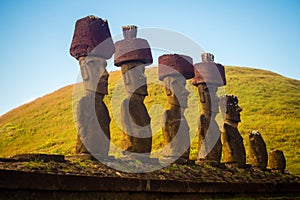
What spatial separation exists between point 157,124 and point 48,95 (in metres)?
21.1

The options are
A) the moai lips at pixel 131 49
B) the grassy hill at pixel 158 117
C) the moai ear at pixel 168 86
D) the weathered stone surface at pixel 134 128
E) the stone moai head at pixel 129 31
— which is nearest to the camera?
the weathered stone surface at pixel 134 128

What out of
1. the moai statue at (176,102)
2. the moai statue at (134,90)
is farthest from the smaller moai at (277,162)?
the moai statue at (134,90)

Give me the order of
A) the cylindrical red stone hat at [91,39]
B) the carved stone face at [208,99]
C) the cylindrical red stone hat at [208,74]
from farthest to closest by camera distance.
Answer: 1. the cylindrical red stone hat at [208,74]
2. the carved stone face at [208,99]
3. the cylindrical red stone hat at [91,39]

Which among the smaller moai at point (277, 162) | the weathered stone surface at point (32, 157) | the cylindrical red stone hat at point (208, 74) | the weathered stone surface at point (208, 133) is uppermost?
the cylindrical red stone hat at point (208, 74)

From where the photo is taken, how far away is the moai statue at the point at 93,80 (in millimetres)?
8594

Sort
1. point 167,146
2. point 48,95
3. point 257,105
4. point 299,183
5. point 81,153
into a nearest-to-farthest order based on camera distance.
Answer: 1. point 81,153
2. point 167,146
3. point 299,183
4. point 257,105
5. point 48,95

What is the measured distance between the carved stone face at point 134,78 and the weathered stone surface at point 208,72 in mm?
3202

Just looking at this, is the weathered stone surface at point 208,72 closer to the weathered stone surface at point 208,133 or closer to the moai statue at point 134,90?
the weathered stone surface at point 208,133

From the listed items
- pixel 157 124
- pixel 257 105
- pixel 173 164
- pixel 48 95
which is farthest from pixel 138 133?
pixel 48 95

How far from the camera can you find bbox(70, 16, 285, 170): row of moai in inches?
347

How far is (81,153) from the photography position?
336 inches

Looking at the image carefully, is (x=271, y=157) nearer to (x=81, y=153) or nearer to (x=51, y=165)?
(x=81, y=153)

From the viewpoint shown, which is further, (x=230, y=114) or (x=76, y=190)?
(x=230, y=114)

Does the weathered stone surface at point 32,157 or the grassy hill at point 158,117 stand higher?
the grassy hill at point 158,117
